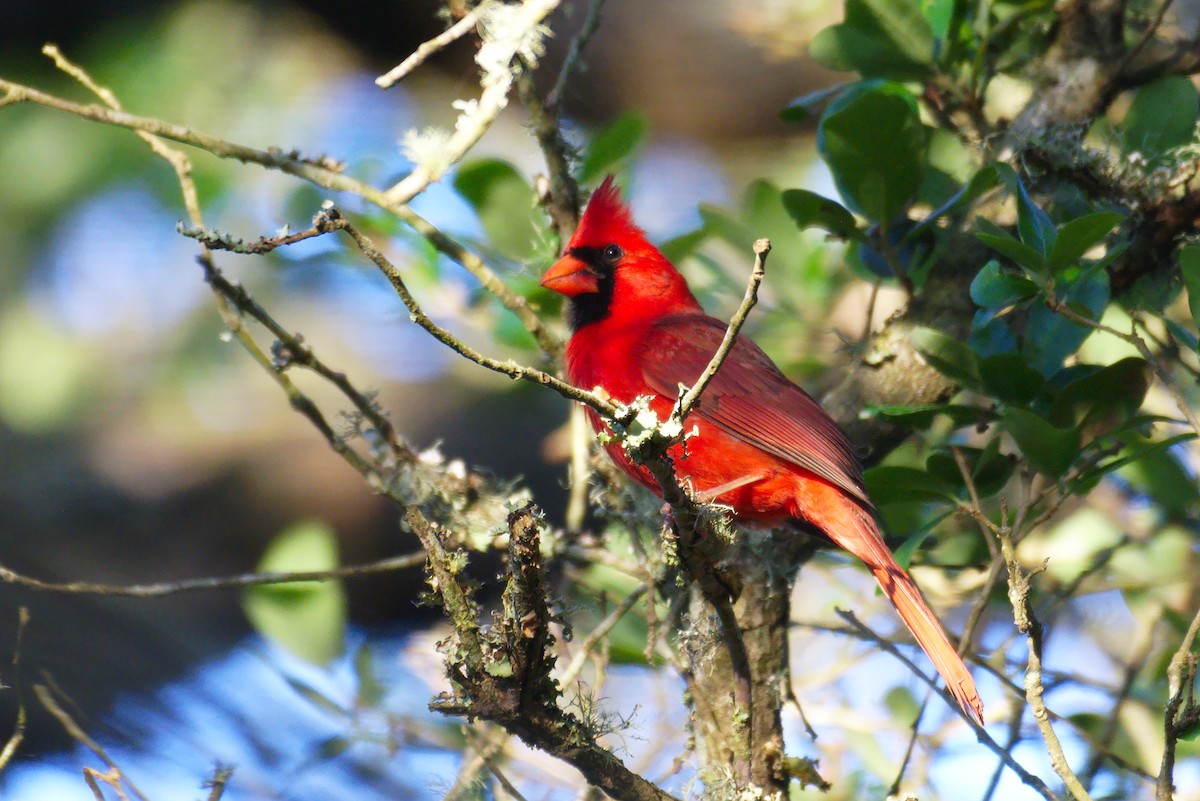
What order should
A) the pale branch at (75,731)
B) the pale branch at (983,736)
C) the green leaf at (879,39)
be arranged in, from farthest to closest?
the green leaf at (879,39)
the pale branch at (75,731)
the pale branch at (983,736)

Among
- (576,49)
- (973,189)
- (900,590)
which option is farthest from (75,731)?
(973,189)

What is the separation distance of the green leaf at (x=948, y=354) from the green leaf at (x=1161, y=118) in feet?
1.98

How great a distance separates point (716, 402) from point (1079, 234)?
89 centimetres

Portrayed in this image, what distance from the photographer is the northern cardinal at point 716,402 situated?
2316 mm

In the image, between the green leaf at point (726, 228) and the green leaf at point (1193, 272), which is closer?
the green leaf at point (1193, 272)

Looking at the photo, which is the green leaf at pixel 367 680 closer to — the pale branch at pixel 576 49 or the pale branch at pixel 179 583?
the pale branch at pixel 179 583

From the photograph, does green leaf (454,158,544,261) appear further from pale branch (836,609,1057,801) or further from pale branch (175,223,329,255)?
pale branch (175,223,329,255)

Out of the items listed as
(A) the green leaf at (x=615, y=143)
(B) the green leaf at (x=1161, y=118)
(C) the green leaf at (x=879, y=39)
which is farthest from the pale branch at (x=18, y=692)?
(B) the green leaf at (x=1161, y=118)

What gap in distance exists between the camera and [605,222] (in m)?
2.81

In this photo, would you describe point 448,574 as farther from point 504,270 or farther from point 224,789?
point 504,270

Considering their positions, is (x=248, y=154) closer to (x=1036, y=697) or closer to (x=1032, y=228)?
(x=1032, y=228)

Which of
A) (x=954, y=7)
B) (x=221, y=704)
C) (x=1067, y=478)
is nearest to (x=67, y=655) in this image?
(x=221, y=704)

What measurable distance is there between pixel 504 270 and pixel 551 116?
1.58 feet

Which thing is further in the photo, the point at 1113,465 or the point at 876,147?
the point at 876,147
